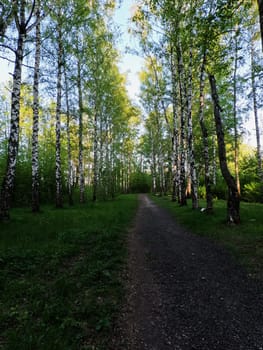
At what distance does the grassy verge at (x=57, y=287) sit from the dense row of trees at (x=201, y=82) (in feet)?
19.7

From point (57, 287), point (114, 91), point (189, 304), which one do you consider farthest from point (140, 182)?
point (189, 304)

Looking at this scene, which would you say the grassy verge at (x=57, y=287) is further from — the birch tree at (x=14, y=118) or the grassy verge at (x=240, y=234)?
the grassy verge at (x=240, y=234)

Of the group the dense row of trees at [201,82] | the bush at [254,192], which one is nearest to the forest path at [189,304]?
the dense row of trees at [201,82]

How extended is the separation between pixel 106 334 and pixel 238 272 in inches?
129

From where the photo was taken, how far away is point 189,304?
127 inches

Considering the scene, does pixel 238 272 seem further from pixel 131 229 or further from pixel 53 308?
pixel 131 229

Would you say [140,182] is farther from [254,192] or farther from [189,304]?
[189,304]

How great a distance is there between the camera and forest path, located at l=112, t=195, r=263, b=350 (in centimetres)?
245

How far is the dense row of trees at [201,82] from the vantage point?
25.0 feet

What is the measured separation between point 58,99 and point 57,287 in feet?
41.8

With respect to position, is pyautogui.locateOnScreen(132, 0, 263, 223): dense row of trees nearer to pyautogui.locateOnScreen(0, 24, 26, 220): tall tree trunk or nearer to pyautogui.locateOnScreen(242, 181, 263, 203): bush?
pyautogui.locateOnScreen(242, 181, 263, 203): bush

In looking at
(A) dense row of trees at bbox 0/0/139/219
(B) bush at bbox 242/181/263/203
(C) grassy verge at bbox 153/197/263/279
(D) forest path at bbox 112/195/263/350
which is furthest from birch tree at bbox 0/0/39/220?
(B) bush at bbox 242/181/263/203

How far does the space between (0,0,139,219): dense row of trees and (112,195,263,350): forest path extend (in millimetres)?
7020

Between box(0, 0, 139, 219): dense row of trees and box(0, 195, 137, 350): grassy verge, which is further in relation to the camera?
box(0, 0, 139, 219): dense row of trees
